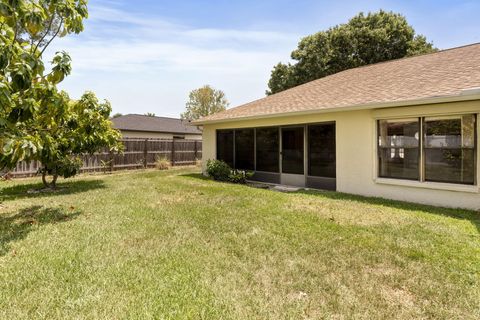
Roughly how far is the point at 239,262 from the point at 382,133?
6.31 metres

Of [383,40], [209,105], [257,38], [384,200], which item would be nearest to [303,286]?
[384,200]

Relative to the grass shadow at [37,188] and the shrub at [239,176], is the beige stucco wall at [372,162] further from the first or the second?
the grass shadow at [37,188]

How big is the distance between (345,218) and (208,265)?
3.41 metres

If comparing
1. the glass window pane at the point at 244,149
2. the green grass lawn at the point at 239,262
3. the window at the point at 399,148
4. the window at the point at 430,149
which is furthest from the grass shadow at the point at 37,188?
the window at the point at 430,149

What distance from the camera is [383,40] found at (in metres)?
22.2

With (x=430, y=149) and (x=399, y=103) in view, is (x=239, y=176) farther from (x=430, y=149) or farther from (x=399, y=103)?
(x=430, y=149)

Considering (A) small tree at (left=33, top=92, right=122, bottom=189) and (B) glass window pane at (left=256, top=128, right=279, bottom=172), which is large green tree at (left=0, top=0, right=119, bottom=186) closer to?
(A) small tree at (left=33, top=92, right=122, bottom=189)

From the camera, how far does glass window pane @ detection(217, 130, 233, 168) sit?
1321cm

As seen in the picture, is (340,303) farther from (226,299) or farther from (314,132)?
(314,132)

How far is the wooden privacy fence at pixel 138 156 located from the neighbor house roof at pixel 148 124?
2.73 m

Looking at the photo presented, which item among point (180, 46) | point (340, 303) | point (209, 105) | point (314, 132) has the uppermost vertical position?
point (209, 105)

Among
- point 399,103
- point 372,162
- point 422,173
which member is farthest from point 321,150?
point 422,173

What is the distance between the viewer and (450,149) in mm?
7090

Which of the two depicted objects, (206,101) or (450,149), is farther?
(206,101)
